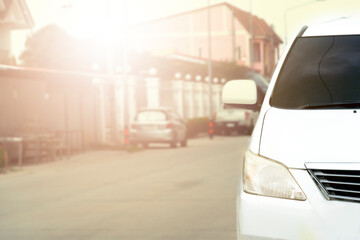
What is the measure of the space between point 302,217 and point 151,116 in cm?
2346

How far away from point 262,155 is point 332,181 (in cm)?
49

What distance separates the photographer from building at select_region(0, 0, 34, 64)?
26516 mm

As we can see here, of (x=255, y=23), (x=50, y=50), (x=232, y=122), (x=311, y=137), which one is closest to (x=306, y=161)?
(x=311, y=137)

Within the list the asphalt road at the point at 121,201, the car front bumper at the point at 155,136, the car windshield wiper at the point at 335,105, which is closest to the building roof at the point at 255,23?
the car front bumper at the point at 155,136

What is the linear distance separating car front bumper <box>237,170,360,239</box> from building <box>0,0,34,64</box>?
75.1ft

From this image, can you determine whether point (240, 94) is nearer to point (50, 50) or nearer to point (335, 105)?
point (335, 105)

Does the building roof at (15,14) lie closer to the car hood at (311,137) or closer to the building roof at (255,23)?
the car hood at (311,137)

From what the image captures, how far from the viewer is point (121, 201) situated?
1122cm

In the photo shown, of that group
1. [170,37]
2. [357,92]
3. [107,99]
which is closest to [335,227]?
[357,92]

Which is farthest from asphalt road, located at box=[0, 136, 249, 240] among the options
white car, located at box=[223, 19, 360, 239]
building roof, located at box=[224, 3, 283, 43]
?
building roof, located at box=[224, 3, 283, 43]

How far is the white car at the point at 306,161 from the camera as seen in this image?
399cm

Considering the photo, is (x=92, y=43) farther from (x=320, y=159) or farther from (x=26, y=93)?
(x=320, y=159)

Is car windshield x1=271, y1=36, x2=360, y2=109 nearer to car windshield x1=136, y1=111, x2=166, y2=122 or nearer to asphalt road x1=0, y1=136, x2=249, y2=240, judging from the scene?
asphalt road x1=0, y1=136, x2=249, y2=240

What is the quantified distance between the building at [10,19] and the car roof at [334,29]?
71.4ft
